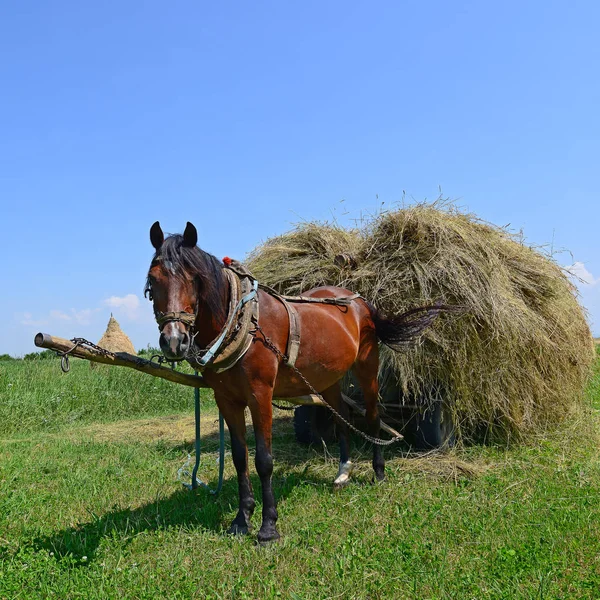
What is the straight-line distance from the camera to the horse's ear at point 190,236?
127 inches

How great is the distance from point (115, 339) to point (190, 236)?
510 inches

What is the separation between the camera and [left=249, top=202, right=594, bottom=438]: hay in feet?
16.1

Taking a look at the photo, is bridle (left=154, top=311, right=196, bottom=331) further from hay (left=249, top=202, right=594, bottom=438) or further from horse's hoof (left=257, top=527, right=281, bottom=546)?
hay (left=249, top=202, right=594, bottom=438)

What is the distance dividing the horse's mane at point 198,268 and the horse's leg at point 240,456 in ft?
2.63

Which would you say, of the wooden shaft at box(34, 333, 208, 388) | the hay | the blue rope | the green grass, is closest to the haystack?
the green grass

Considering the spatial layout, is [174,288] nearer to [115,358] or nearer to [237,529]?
[115,358]

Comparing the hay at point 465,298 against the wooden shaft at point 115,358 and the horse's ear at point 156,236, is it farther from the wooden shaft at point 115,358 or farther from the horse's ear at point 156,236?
the horse's ear at point 156,236

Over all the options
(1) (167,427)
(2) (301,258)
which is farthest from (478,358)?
(1) (167,427)

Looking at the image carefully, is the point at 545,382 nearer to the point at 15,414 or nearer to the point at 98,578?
the point at 98,578

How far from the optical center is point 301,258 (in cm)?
571

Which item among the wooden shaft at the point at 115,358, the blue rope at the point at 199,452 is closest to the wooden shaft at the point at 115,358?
the wooden shaft at the point at 115,358

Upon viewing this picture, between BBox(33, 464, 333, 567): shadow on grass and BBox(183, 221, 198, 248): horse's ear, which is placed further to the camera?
BBox(33, 464, 333, 567): shadow on grass

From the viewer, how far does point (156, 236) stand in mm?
3260

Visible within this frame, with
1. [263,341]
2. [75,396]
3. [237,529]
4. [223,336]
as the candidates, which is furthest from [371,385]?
[75,396]
